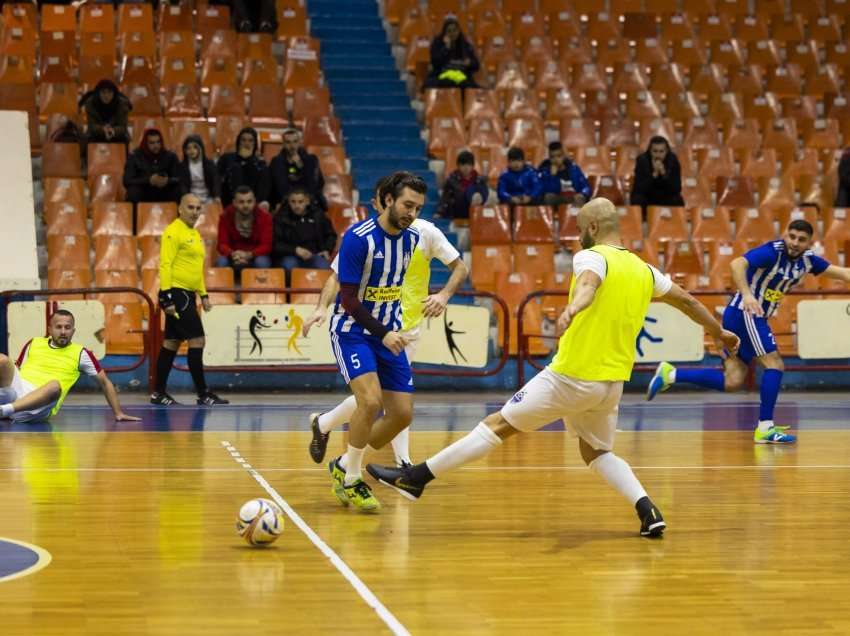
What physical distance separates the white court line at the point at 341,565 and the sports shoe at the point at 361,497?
34 centimetres

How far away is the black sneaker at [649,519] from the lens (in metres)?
7.55

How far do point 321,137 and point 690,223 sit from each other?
193 inches

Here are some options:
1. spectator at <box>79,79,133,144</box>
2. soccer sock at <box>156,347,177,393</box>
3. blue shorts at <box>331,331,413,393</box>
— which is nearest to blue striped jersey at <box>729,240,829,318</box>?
blue shorts at <box>331,331,413,393</box>

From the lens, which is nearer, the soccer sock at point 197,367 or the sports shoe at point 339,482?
the sports shoe at point 339,482

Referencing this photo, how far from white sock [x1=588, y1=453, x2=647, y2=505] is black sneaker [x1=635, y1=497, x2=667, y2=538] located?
0.16ft

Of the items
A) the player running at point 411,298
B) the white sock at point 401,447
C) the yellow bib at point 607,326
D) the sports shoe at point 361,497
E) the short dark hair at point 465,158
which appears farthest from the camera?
the short dark hair at point 465,158

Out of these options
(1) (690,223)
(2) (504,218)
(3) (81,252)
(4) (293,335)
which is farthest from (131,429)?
(1) (690,223)

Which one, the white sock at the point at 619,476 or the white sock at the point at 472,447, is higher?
the white sock at the point at 472,447

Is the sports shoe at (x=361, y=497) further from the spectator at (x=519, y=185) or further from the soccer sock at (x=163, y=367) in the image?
the spectator at (x=519, y=185)

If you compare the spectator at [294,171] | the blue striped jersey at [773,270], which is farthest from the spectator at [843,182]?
the blue striped jersey at [773,270]

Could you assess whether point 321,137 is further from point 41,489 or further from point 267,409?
point 41,489

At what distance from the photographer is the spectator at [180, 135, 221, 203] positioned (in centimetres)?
1705

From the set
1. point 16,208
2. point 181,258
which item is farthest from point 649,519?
point 16,208

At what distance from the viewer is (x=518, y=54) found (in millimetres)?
21094
